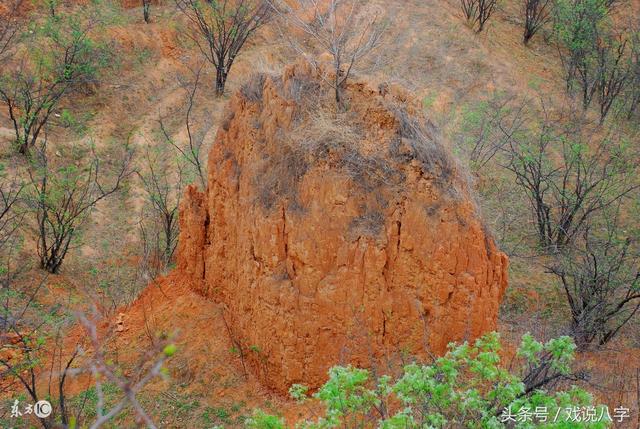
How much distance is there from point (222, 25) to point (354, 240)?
Result: 13.2 meters

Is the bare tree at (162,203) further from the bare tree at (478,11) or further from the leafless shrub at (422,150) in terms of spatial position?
the bare tree at (478,11)

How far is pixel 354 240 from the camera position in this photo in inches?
271

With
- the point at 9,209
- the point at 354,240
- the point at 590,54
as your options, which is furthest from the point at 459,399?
the point at 590,54

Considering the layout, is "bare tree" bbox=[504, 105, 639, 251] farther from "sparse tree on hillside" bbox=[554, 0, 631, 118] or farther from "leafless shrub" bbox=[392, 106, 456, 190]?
"leafless shrub" bbox=[392, 106, 456, 190]

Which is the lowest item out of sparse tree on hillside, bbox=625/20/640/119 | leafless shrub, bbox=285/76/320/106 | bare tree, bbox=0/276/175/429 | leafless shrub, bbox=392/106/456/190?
bare tree, bbox=0/276/175/429

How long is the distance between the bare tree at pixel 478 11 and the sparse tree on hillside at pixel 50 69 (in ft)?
41.3

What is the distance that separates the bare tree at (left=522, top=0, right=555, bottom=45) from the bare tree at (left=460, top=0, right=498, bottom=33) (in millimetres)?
1228

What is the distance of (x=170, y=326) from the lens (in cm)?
871

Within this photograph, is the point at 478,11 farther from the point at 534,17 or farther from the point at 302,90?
the point at 302,90

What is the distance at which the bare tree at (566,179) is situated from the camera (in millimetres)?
11438

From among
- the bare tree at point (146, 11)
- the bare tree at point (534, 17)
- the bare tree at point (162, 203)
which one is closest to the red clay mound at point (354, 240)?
the bare tree at point (162, 203)

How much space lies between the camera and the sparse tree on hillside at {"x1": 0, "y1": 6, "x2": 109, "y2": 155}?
15148 millimetres

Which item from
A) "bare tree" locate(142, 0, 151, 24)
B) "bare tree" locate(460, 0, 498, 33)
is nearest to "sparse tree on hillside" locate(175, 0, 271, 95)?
"bare tree" locate(142, 0, 151, 24)

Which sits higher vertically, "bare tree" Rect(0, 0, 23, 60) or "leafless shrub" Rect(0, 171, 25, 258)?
"bare tree" Rect(0, 0, 23, 60)
